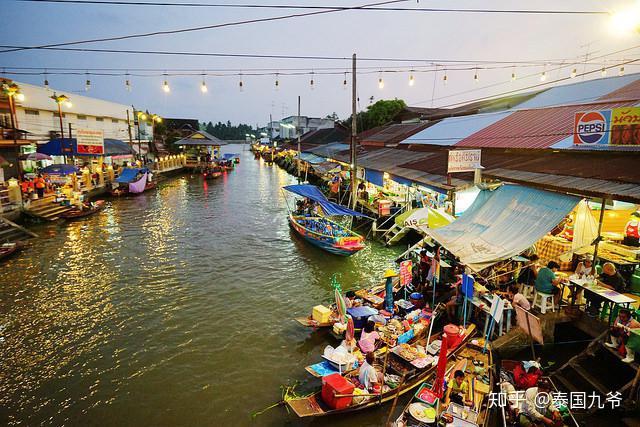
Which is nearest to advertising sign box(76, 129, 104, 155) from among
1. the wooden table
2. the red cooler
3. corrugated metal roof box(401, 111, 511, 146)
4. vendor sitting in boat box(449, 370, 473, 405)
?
corrugated metal roof box(401, 111, 511, 146)

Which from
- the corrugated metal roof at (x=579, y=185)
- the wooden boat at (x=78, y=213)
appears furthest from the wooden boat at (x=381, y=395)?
the wooden boat at (x=78, y=213)

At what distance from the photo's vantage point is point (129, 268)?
683 inches

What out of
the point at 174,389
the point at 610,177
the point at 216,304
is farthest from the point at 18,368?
the point at 610,177

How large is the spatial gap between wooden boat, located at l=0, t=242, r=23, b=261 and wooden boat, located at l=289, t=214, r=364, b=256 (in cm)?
1528

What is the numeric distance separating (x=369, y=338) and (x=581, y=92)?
1733 cm

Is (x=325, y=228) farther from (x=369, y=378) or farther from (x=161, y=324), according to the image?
(x=369, y=378)

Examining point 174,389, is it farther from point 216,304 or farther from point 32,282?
point 32,282

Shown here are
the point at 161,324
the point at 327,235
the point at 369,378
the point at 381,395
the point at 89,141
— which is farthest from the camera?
the point at 89,141

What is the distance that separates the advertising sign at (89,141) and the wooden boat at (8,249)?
1819cm

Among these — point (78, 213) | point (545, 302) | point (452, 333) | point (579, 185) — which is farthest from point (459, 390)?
point (78, 213)

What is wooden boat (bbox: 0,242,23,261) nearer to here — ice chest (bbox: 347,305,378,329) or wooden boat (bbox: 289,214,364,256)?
wooden boat (bbox: 289,214,364,256)

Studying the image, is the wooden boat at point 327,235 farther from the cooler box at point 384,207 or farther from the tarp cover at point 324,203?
the cooler box at point 384,207

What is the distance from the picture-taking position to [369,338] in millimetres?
9555

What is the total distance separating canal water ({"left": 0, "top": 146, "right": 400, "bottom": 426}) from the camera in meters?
8.77
